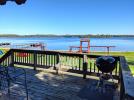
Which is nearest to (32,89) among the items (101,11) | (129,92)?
(129,92)

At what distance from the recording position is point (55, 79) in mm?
6094

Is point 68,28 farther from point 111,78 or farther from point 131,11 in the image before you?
point 111,78

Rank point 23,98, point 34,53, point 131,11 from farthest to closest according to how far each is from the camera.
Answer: point 131,11 < point 34,53 < point 23,98

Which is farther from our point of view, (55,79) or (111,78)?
(55,79)

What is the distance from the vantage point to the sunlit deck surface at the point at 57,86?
14.9 feet

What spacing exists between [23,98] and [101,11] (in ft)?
173

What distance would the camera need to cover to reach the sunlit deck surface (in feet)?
14.9

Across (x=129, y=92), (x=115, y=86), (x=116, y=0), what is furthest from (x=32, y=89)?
(x=116, y=0)

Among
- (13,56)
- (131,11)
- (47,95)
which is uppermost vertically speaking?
(131,11)

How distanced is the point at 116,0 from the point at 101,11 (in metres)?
18.9

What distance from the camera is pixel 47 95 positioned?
183 inches

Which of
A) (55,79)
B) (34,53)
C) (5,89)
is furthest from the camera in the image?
(34,53)

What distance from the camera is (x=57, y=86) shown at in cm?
539

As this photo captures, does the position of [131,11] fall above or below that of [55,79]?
above
